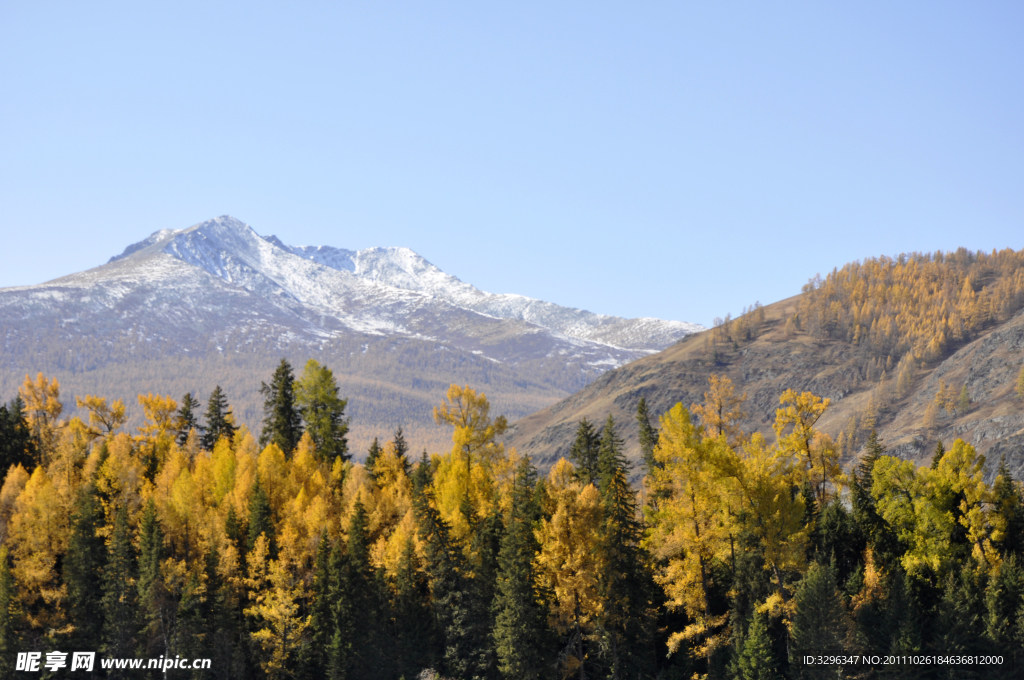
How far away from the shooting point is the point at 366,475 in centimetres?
8469

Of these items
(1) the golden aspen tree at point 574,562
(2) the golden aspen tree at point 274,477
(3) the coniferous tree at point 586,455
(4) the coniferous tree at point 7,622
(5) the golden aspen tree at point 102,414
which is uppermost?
(5) the golden aspen tree at point 102,414

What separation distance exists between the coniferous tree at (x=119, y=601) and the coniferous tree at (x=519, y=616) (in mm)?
30523

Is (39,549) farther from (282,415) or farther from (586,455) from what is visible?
(586,455)

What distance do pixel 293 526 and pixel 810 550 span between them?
43.3 metres

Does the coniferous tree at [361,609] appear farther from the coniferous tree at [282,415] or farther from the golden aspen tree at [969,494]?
the golden aspen tree at [969,494]

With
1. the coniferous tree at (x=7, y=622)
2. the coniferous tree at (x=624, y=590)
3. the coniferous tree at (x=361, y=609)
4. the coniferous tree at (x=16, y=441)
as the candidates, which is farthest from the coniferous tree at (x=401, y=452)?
the coniferous tree at (x=16, y=441)

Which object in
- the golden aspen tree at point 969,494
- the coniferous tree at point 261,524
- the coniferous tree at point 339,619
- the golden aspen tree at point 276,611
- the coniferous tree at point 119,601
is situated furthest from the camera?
the coniferous tree at point 261,524

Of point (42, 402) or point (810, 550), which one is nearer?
point (810, 550)

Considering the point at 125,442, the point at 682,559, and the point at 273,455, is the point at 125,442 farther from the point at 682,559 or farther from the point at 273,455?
the point at 682,559

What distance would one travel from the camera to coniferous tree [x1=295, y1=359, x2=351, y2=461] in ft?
300

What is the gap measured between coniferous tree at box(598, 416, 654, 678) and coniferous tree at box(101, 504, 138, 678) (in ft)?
127

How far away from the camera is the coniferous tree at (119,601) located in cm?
7112

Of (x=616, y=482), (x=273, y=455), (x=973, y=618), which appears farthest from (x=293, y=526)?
(x=973, y=618)

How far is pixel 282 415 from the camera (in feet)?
305
